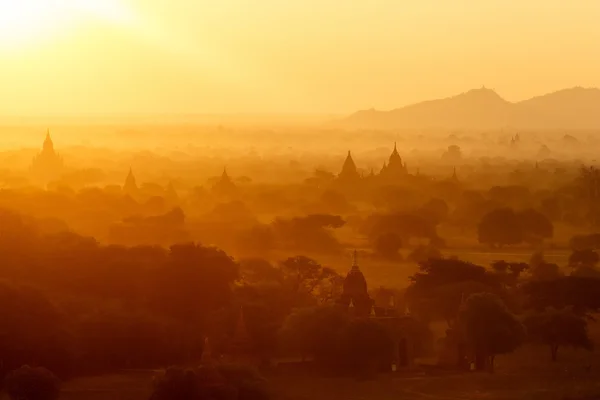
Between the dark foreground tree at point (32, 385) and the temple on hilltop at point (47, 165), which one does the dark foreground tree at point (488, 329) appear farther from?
the temple on hilltop at point (47, 165)

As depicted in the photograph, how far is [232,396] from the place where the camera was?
21.8 m

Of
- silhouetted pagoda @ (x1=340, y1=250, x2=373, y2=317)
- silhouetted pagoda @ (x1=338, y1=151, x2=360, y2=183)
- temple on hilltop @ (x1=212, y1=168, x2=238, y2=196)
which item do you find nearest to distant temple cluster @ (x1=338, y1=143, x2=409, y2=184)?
silhouetted pagoda @ (x1=338, y1=151, x2=360, y2=183)

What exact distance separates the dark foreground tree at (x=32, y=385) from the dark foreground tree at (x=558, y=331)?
11.1 meters

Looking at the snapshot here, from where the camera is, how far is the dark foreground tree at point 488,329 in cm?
2702

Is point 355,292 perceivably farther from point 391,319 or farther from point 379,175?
point 379,175

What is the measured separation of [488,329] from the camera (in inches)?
1065

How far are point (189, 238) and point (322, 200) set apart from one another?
20.9m

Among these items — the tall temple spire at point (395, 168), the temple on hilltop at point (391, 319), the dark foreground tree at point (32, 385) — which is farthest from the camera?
the tall temple spire at point (395, 168)

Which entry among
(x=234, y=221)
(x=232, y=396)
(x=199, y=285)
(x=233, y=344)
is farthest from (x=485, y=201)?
(x=232, y=396)

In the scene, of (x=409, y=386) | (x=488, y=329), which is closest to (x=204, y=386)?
(x=409, y=386)

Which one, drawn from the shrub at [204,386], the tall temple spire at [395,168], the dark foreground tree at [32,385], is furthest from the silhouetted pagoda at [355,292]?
the tall temple spire at [395,168]

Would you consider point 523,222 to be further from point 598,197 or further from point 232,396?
point 232,396

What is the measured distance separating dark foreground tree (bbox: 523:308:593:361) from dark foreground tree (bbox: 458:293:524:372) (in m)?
1.20

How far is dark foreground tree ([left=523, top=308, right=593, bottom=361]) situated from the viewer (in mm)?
28359
